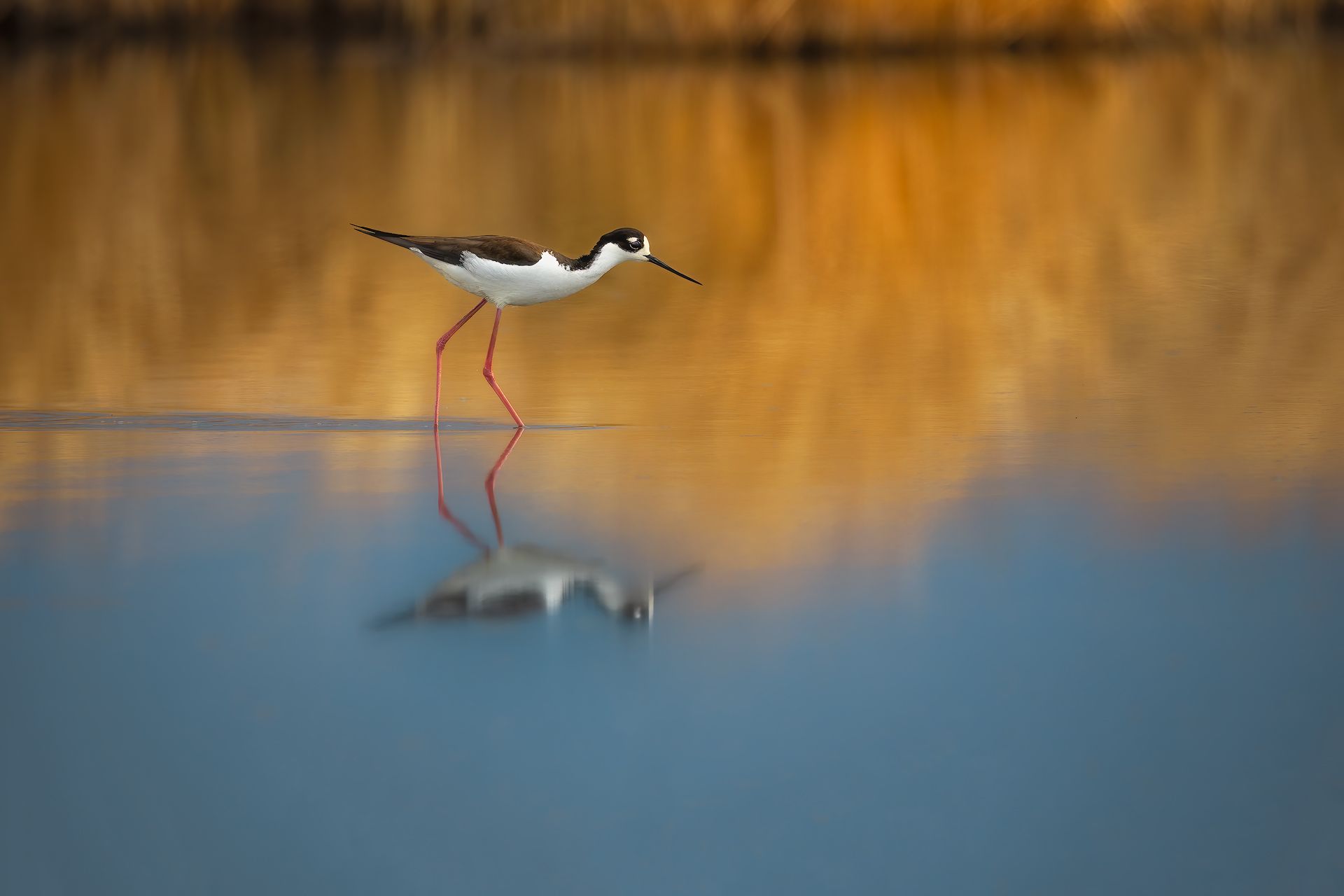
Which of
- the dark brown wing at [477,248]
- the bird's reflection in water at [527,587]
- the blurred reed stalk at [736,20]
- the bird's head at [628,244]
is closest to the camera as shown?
the bird's reflection in water at [527,587]

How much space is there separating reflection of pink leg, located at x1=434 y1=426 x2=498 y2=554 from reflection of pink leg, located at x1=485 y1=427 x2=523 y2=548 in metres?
0.04

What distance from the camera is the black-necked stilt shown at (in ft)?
18.0

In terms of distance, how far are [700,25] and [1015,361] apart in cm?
1197

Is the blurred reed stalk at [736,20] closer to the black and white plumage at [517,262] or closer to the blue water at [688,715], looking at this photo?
the black and white plumage at [517,262]

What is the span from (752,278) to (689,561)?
13.5 ft

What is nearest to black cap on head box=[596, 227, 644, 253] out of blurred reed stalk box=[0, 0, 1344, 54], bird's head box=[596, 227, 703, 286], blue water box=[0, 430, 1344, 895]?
bird's head box=[596, 227, 703, 286]

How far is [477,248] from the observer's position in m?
5.52

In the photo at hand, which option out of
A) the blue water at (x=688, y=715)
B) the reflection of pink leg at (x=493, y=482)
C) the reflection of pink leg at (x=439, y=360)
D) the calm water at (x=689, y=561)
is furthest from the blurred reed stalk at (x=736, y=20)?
the blue water at (x=688, y=715)

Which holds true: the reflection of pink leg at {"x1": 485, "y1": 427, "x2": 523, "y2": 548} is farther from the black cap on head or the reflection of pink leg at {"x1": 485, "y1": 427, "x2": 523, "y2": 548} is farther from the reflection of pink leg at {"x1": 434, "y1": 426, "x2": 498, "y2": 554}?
the black cap on head

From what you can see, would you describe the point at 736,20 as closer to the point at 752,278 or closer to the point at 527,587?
the point at 752,278

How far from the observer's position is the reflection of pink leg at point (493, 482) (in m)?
4.02

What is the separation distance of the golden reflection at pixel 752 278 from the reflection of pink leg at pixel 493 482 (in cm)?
10

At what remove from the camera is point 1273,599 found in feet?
11.4

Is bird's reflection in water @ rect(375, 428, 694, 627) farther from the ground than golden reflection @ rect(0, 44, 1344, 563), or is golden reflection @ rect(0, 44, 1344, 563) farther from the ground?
golden reflection @ rect(0, 44, 1344, 563)
